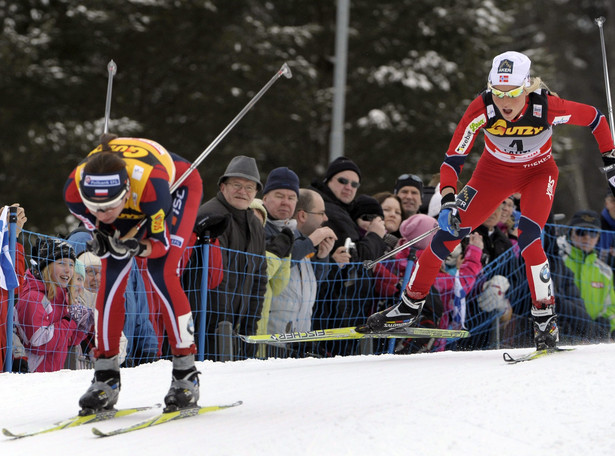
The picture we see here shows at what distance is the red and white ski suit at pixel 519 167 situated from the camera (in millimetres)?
6953

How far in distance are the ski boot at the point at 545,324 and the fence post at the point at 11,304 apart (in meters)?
3.61

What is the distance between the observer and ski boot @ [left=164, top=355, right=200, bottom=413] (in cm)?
534

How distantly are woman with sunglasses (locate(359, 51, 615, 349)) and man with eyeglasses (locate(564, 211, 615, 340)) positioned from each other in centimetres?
300

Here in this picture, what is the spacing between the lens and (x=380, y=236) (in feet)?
29.1

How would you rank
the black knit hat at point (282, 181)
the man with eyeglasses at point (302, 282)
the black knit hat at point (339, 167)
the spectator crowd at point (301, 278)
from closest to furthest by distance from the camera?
the spectator crowd at point (301, 278) → the man with eyeglasses at point (302, 282) → the black knit hat at point (282, 181) → the black knit hat at point (339, 167)

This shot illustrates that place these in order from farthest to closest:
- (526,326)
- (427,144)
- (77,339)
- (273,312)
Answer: (427,144) → (526,326) → (273,312) → (77,339)

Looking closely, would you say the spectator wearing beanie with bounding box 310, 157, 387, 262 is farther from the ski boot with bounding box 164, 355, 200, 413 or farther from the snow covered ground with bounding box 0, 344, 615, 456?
the ski boot with bounding box 164, 355, 200, 413

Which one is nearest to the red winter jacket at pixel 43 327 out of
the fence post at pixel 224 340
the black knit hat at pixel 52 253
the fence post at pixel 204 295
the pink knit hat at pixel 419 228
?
the black knit hat at pixel 52 253

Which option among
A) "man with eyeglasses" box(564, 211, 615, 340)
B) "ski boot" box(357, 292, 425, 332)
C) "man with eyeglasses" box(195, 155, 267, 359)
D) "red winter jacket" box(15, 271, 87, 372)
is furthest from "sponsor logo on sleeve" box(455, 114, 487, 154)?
"man with eyeglasses" box(564, 211, 615, 340)

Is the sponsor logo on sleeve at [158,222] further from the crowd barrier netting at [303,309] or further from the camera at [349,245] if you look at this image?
the camera at [349,245]

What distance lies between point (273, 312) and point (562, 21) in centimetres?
2796

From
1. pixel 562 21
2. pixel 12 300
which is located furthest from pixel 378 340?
pixel 562 21

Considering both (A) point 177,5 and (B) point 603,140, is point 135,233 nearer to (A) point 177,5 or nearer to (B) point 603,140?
(B) point 603,140

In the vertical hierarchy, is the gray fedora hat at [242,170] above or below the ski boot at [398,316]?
above
